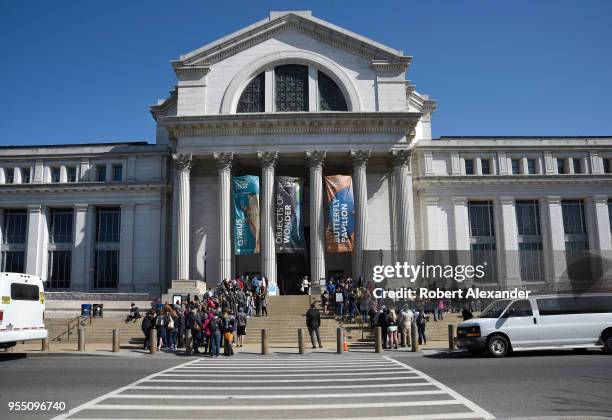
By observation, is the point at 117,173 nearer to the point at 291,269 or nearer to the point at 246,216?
the point at 246,216

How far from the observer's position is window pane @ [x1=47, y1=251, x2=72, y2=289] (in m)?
48.9

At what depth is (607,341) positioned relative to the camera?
20.0 meters

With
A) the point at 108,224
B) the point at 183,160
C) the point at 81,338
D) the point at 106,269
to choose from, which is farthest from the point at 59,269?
the point at 81,338

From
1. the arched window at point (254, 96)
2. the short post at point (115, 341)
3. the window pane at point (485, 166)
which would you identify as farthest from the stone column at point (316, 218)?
the short post at point (115, 341)

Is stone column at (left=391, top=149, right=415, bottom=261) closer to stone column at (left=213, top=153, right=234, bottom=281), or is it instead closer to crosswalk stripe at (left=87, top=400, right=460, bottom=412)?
stone column at (left=213, top=153, right=234, bottom=281)

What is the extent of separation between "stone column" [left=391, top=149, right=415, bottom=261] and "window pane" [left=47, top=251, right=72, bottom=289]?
29459mm

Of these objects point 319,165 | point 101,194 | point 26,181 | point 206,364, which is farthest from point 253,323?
point 26,181

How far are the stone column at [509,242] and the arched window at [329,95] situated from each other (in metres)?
16.6

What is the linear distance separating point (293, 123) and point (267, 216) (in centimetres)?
762

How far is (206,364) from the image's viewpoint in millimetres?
19531

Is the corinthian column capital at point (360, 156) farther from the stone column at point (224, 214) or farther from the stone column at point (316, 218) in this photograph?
the stone column at point (224, 214)

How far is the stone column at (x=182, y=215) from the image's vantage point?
4169 cm

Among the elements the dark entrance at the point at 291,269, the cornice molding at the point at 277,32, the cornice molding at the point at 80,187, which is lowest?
the dark entrance at the point at 291,269

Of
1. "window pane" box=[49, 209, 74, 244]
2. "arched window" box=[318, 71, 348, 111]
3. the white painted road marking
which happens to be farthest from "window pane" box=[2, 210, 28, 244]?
the white painted road marking
